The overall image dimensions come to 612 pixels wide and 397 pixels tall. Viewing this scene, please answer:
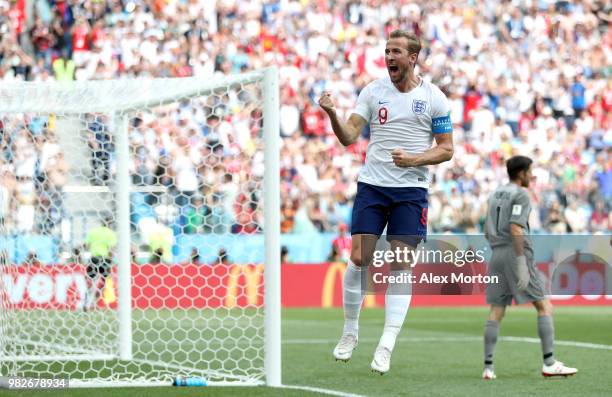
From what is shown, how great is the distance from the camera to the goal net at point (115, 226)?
1103cm

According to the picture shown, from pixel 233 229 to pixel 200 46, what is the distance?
1293 centimetres

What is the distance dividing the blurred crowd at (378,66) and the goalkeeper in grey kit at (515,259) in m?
10.9

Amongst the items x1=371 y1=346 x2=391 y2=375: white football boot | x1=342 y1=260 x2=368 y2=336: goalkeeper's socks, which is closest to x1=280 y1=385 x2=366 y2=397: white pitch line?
x1=342 y1=260 x2=368 y2=336: goalkeeper's socks

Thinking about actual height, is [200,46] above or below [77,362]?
above

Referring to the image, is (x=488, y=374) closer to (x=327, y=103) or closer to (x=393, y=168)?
(x=393, y=168)

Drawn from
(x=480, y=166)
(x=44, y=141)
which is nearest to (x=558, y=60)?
(x=480, y=166)

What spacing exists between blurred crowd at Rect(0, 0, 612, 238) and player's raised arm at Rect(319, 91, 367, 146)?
44.1 feet

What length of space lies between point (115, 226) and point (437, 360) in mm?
3699

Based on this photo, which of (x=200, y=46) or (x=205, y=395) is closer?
(x=205, y=395)

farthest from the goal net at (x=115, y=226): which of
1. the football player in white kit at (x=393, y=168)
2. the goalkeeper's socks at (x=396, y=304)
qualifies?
the football player in white kit at (x=393, y=168)

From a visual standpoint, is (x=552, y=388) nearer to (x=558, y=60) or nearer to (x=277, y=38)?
(x=277, y=38)

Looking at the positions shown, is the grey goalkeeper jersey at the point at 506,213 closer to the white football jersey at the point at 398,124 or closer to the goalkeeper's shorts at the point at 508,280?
the goalkeeper's shorts at the point at 508,280

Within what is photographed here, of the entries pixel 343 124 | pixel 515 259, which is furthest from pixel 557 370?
pixel 343 124

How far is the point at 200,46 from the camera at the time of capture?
28000 millimetres
